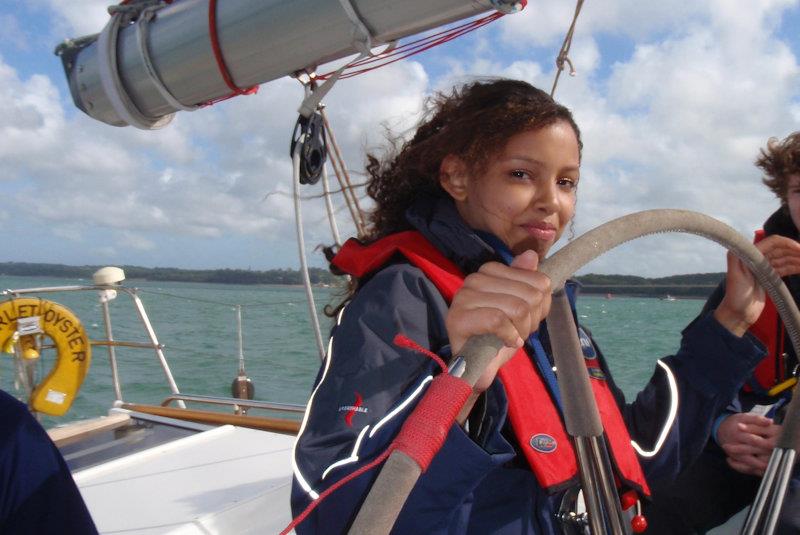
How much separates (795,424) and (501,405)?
1.90ft

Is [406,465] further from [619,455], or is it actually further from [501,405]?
[619,455]

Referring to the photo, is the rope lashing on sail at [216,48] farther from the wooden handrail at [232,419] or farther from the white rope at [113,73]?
the wooden handrail at [232,419]

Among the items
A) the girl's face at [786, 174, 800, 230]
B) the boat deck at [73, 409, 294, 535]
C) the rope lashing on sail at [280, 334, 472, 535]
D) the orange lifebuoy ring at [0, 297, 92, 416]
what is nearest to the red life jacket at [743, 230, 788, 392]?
the girl's face at [786, 174, 800, 230]

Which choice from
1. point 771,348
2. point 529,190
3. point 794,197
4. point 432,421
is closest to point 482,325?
point 432,421

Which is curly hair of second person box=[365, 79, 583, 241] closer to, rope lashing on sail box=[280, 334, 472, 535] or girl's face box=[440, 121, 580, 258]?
girl's face box=[440, 121, 580, 258]

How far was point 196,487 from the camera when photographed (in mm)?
1900

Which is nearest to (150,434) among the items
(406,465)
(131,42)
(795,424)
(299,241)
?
(299,241)

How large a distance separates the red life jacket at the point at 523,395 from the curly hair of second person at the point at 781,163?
48.9 inches

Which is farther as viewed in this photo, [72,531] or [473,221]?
[473,221]

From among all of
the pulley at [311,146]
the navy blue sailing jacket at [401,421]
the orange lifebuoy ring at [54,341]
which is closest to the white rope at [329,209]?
the pulley at [311,146]

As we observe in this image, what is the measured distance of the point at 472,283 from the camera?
0.67 m

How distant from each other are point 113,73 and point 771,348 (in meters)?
1.75

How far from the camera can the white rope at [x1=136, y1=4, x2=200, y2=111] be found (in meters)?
1.45

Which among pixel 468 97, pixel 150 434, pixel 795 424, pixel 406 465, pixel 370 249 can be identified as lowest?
pixel 150 434
